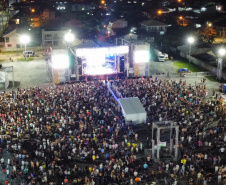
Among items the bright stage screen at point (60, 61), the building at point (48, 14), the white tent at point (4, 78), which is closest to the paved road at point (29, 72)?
the white tent at point (4, 78)

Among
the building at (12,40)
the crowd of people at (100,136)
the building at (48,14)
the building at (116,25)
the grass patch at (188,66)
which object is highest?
the building at (48,14)

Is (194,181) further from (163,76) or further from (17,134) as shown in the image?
(163,76)

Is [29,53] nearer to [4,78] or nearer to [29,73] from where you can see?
[29,73]

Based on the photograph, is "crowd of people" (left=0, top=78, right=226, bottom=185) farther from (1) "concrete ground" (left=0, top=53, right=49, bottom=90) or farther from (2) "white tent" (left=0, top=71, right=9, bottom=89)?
(1) "concrete ground" (left=0, top=53, right=49, bottom=90)

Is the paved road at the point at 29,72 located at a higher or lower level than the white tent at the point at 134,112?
higher

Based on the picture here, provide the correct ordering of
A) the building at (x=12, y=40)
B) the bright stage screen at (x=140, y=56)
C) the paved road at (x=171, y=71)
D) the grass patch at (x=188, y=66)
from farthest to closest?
the building at (x=12, y=40)
the grass patch at (x=188, y=66)
the bright stage screen at (x=140, y=56)
the paved road at (x=171, y=71)

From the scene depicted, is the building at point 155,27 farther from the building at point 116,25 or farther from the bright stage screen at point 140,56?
the bright stage screen at point 140,56

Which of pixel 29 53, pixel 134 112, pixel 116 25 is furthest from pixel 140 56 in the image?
pixel 116 25
